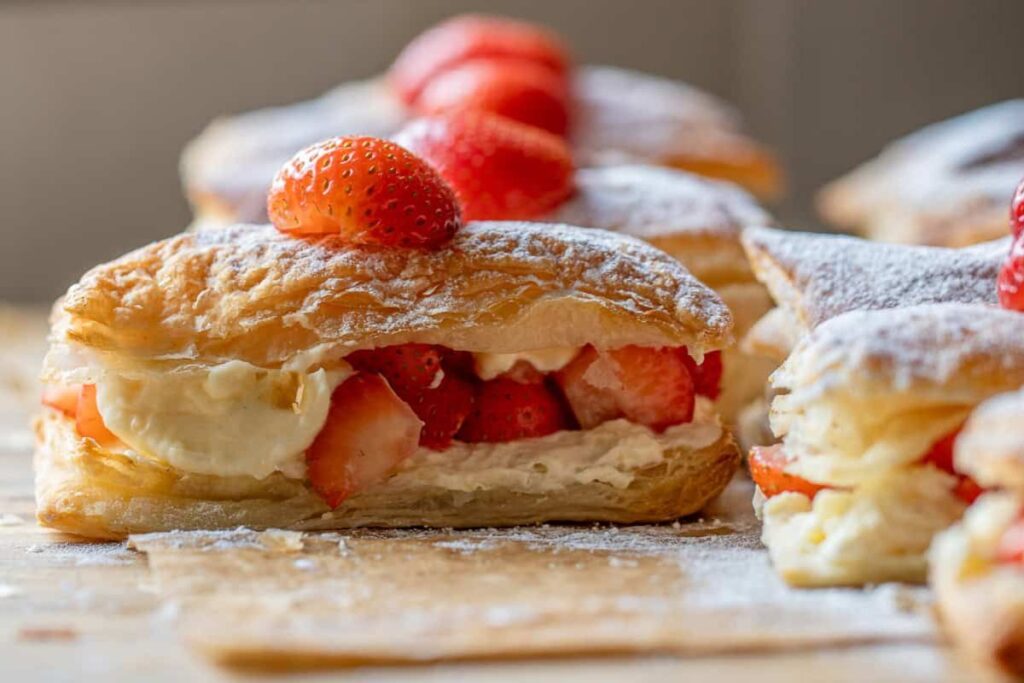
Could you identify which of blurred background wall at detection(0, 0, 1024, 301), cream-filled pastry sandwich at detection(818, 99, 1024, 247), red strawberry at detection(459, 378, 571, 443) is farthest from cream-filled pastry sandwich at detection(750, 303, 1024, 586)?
blurred background wall at detection(0, 0, 1024, 301)

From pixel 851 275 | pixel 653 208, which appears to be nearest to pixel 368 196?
pixel 851 275

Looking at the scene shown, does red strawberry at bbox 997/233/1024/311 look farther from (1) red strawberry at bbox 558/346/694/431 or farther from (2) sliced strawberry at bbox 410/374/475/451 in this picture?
(2) sliced strawberry at bbox 410/374/475/451

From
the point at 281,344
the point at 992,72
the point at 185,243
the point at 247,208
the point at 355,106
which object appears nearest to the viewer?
the point at 281,344

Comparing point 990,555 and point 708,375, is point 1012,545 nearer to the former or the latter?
point 990,555

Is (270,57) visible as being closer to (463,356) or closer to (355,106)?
(355,106)

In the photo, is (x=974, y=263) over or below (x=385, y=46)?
below

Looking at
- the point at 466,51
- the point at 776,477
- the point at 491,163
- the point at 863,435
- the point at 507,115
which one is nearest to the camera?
the point at 863,435

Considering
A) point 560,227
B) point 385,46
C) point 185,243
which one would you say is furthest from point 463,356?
→ point 385,46
